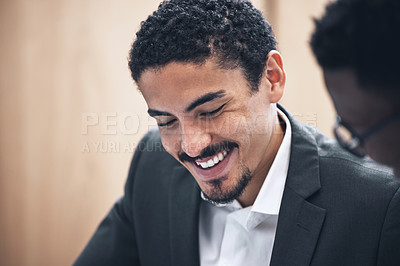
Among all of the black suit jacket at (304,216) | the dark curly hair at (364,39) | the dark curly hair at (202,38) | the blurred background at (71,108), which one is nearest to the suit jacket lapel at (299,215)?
the black suit jacket at (304,216)

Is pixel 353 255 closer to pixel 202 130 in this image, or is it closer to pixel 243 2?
pixel 202 130

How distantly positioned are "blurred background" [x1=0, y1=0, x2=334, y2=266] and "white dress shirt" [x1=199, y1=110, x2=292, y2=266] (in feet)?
3.01

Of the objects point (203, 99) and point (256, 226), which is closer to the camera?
point (203, 99)

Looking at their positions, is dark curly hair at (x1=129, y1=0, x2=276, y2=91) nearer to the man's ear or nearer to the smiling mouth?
the man's ear

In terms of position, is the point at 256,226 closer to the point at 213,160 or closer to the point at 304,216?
the point at 304,216

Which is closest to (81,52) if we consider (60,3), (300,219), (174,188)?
(60,3)

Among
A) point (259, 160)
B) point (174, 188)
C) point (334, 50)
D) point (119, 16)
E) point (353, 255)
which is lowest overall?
point (353, 255)

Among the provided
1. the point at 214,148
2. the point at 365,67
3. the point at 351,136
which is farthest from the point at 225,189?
the point at 365,67

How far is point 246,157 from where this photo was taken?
3.69 ft

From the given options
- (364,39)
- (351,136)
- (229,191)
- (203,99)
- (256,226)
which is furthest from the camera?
(256,226)

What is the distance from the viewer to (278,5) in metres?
2.07

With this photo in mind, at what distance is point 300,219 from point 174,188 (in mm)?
456

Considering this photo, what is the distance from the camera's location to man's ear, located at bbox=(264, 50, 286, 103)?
3.77ft

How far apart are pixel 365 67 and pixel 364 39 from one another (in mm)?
44
